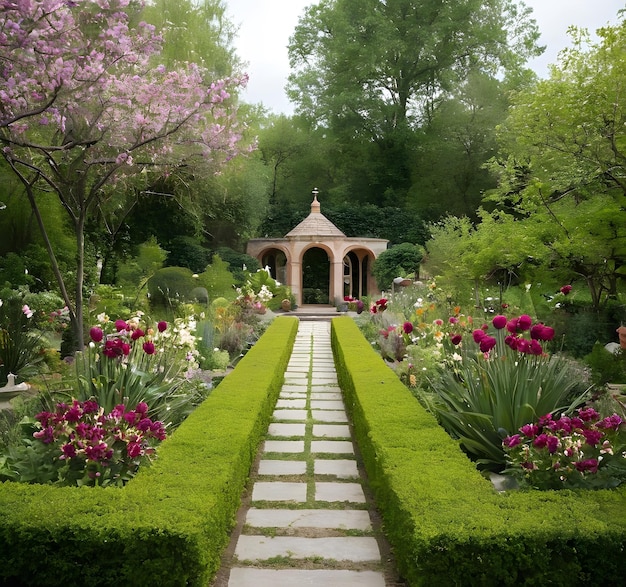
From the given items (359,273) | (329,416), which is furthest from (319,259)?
(329,416)

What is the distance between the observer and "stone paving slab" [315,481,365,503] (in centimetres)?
382

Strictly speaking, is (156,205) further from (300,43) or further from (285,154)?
(300,43)

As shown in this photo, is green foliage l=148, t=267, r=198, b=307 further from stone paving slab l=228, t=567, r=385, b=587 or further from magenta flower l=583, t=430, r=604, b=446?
→ magenta flower l=583, t=430, r=604, b=446

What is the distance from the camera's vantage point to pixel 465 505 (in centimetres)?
278

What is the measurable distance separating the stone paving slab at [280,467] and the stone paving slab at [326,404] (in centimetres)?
187

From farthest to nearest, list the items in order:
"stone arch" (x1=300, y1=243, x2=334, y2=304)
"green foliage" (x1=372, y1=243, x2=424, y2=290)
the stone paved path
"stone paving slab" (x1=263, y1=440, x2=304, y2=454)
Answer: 1. "stone arch" (x1=300, y1=243, x2=334, y2=304)
2. "green foliage" (x1=372, y1=243, x2=424, y2=290)
3. "stone paving slab" (x1=263, y1=440, x2=304, y2=454)
4. the stone paved path

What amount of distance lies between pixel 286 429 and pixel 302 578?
8.90ft

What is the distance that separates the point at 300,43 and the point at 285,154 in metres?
6.61

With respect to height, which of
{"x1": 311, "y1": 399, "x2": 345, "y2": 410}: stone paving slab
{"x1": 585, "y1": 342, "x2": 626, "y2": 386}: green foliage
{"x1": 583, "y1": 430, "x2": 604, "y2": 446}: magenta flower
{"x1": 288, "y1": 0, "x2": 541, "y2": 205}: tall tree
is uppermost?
{"x1": 288, "y1": 0, "x2": 541, "y2": 205}: tall tree

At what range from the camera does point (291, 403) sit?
6.53 metres

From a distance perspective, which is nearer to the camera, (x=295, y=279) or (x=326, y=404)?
(x=326, y=404)

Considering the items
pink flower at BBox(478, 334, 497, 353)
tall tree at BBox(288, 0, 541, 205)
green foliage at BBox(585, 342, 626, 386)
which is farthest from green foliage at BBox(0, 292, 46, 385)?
tall tree at BBox(288, 0, 541, 205)

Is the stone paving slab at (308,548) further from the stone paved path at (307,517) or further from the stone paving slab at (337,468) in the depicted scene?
the stone paving slab at (337,468)

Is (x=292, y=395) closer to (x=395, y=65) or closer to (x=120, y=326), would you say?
(x=120, y=326)
